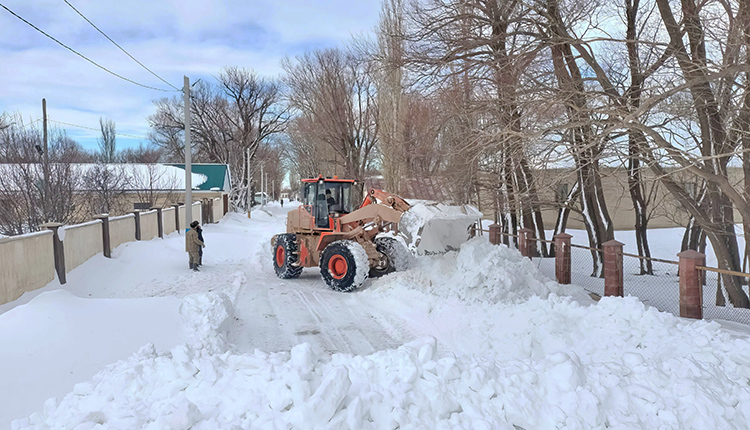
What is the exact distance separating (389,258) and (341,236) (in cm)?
133

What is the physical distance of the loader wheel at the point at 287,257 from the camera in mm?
12867

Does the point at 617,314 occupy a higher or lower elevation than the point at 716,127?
lower

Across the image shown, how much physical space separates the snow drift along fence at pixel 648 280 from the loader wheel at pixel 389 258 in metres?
3.27

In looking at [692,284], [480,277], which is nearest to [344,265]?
[480,277]

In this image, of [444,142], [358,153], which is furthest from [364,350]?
[358,153]

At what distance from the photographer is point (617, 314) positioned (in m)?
6.76

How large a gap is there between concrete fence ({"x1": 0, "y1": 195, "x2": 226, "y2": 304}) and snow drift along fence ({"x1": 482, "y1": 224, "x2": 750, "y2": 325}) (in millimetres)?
10914

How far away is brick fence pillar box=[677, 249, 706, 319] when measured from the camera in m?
8.07

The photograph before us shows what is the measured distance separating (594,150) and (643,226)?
6574 millimetres

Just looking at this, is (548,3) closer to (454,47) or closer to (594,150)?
(454,47)

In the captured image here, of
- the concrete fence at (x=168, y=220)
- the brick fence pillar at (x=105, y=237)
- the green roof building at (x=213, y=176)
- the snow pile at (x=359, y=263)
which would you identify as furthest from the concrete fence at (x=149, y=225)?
the green roof building at (x=213, y=176)

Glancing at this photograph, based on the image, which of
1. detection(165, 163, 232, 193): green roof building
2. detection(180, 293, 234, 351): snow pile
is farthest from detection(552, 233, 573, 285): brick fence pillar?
detection(165, 163, 232, 193): green roof building

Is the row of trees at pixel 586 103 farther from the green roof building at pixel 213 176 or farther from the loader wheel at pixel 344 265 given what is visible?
the green roof building at pixel 213 176

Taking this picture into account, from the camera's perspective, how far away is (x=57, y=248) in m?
11.1
